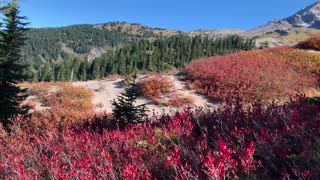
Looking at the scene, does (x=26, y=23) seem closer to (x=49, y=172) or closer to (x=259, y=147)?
(x=49, y=172)

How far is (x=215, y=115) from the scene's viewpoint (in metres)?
6.96

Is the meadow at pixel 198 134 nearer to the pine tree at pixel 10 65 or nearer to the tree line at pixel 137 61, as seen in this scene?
the pine tree at pixel 10 65

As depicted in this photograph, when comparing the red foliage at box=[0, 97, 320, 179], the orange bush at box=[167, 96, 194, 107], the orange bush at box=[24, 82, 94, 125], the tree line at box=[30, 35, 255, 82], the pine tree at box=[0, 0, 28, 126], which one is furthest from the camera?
the tree line at box=[30, 35, 255, 82]

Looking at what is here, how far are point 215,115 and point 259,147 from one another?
2860 mm

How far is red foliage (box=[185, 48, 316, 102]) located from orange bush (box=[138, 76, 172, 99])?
219cm

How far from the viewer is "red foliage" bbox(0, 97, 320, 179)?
3580 millimetres

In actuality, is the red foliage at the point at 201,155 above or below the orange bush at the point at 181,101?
above

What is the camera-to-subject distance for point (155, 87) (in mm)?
22828

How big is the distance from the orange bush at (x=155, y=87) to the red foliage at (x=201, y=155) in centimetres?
1536

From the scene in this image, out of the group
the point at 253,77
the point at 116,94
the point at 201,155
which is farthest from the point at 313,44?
the point at 201,155

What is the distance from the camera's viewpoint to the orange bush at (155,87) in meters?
22.2

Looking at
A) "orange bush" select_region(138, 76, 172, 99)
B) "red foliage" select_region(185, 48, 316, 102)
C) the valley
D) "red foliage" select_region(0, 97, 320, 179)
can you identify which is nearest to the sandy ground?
the valley

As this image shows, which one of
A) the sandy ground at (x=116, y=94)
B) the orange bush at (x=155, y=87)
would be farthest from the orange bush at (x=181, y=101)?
the orange bush at (x=155, y=87)

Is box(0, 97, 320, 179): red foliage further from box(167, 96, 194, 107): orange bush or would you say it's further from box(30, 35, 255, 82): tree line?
box(30, 35, 255, 82): tree line
